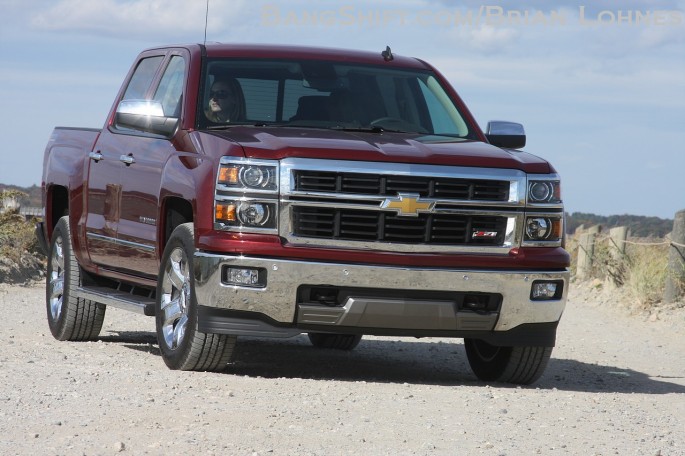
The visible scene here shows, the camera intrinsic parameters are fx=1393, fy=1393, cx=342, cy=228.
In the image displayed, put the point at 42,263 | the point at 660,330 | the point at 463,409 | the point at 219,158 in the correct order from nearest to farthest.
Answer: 1. the point at 463,409
2. the point at 219,158
3. the point at 660,330
4. the point at 42,263

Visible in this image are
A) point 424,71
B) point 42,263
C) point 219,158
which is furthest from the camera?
point 42,263

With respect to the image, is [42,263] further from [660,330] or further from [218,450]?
[218,450]

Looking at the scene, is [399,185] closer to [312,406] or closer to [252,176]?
[252,176]

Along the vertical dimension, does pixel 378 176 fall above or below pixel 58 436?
above

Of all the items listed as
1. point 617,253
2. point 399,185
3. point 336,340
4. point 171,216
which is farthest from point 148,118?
point 617,253

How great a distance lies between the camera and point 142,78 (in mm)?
10219

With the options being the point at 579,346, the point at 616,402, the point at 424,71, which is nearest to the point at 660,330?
the point at 579,346

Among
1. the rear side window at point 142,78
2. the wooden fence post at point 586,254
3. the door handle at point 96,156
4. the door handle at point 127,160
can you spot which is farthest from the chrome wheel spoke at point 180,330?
the wooden fence post at point 586,254

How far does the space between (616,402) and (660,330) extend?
7698 millimetres

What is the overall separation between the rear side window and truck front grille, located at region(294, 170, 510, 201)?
2.47 m

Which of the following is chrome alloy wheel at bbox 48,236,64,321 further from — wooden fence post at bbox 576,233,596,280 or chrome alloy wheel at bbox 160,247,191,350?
wooden fence post at bbox 576,233,596,280

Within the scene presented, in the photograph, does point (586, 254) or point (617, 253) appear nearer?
point (617, 253)

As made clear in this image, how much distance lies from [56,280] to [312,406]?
4.49 metres

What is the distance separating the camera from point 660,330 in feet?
50.7
